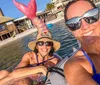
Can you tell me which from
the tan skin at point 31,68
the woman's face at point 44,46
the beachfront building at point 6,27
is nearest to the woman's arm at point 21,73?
the tan skin at point 31,68

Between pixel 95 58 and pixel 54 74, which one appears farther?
pixel 54 74

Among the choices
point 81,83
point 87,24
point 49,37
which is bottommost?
point 49,37

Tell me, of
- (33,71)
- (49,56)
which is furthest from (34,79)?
(49,56)

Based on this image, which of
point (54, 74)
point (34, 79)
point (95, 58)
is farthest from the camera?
point (34, 79)

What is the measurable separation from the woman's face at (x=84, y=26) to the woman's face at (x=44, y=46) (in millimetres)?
3309

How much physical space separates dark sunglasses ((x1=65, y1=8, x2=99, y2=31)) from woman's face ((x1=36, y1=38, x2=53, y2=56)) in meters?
3.32

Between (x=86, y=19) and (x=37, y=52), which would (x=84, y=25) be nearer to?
(x=86, y=19)

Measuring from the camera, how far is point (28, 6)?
5797mm

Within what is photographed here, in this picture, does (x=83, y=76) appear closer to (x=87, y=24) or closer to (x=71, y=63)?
(x=71, y=63)

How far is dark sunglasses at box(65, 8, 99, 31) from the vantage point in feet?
8.36

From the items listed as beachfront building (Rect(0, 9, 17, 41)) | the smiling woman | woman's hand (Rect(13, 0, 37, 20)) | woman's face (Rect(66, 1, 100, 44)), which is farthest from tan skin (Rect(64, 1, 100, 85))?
beachfront building (Rect(0, 9, 17, 41))

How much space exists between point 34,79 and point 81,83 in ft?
10.8

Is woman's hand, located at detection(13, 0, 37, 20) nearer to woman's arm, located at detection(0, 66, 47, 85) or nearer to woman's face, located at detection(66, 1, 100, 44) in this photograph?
woman's arm, located at detection(0, 66, 47, 85)

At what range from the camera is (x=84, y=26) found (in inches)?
101
